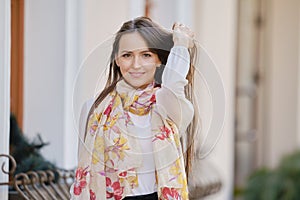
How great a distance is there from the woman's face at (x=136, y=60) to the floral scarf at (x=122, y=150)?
0.07 feet

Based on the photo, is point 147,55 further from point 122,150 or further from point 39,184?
point 39,184

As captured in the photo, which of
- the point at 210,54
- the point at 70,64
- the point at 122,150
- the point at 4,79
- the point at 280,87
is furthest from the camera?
the point at 280,87

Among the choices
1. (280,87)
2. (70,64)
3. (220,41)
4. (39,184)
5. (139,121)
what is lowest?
(39,184)

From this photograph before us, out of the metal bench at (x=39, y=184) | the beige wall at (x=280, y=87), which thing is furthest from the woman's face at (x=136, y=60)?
the beige wall at (x=280, y=87)

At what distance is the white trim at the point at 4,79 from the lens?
2197 mm

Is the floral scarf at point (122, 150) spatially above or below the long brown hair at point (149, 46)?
below

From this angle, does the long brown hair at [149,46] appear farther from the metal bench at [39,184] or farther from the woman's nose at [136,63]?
the metal bench at [39,184]

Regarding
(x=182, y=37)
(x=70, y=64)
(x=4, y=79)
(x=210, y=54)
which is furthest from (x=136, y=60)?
(x=210, y=54)

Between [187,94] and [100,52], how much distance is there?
203 millimetres

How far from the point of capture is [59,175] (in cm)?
240

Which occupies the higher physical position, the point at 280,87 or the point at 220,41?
the point at 220,41

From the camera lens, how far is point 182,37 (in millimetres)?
1637

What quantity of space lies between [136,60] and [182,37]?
109mm

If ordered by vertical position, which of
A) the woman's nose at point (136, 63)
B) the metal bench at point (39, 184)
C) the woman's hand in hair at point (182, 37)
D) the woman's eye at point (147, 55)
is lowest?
the metal bench at point (39, 184)
